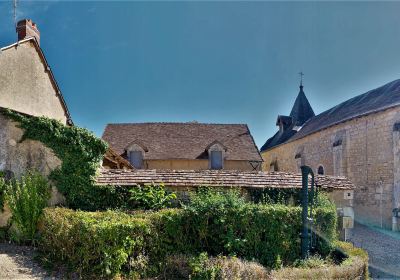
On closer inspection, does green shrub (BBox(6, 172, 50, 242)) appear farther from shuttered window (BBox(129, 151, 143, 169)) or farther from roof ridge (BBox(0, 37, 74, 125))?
shuttered window (BBox(129, 151, 143, 169))

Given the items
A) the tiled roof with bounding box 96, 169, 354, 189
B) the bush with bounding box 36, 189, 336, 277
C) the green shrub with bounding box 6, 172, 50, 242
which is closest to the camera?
the bush with bounding box 36, 189, 336, 277

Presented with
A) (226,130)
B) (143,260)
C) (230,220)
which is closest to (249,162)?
(226,130)

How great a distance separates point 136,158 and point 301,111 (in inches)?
746

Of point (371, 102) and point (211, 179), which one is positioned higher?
point (371, 102)

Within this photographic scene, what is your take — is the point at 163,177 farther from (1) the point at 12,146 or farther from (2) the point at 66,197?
(1) the point at 12,146

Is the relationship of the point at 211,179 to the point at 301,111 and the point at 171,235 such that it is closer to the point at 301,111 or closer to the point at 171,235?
the point at 171,235

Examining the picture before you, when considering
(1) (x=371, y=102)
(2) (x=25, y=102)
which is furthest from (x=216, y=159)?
(2) (x=25, y=102)

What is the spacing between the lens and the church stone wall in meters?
15.2

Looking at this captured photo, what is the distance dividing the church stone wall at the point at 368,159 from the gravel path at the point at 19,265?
609 inches

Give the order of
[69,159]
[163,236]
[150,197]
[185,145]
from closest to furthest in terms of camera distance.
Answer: [163,236], [69,159], [150,197], [185,145]

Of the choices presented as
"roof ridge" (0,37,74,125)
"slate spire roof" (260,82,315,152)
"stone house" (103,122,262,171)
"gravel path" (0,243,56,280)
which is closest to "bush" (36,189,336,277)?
"gravel path" (0,243,56,280)

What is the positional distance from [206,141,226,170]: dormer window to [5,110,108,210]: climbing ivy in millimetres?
11956

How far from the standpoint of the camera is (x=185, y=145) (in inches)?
828

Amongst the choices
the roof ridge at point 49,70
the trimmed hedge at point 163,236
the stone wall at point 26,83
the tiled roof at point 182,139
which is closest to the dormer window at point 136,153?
the tiled roof at point 182,139
